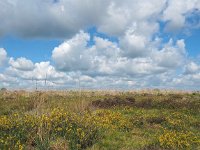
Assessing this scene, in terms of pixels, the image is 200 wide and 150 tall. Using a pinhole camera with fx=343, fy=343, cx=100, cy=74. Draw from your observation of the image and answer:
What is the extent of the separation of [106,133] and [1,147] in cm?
546

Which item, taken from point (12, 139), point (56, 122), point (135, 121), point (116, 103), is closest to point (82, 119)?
point (56, 122)

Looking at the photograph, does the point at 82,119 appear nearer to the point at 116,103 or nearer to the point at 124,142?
the point at 124,142

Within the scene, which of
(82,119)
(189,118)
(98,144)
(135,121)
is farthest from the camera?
(189,118)

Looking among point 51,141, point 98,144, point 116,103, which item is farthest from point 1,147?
point 116,103

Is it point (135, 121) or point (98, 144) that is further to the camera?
point (135, 121)

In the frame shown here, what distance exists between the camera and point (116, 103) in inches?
1139

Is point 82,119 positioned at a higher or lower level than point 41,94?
lower

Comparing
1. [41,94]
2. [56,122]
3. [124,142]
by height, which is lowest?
[124,142]

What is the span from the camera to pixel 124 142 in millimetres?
14852

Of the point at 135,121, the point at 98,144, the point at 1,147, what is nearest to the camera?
the point at 1,147

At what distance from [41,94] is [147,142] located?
Answer: 4.93 meters

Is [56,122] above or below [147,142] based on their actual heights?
above

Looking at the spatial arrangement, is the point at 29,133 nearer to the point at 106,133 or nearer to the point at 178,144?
the point at 106,133

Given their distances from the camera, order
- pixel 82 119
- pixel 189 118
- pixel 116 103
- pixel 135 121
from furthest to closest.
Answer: pixel 116 103 → pixel 189 118 → pixel 135 121 → pixel 82 119
